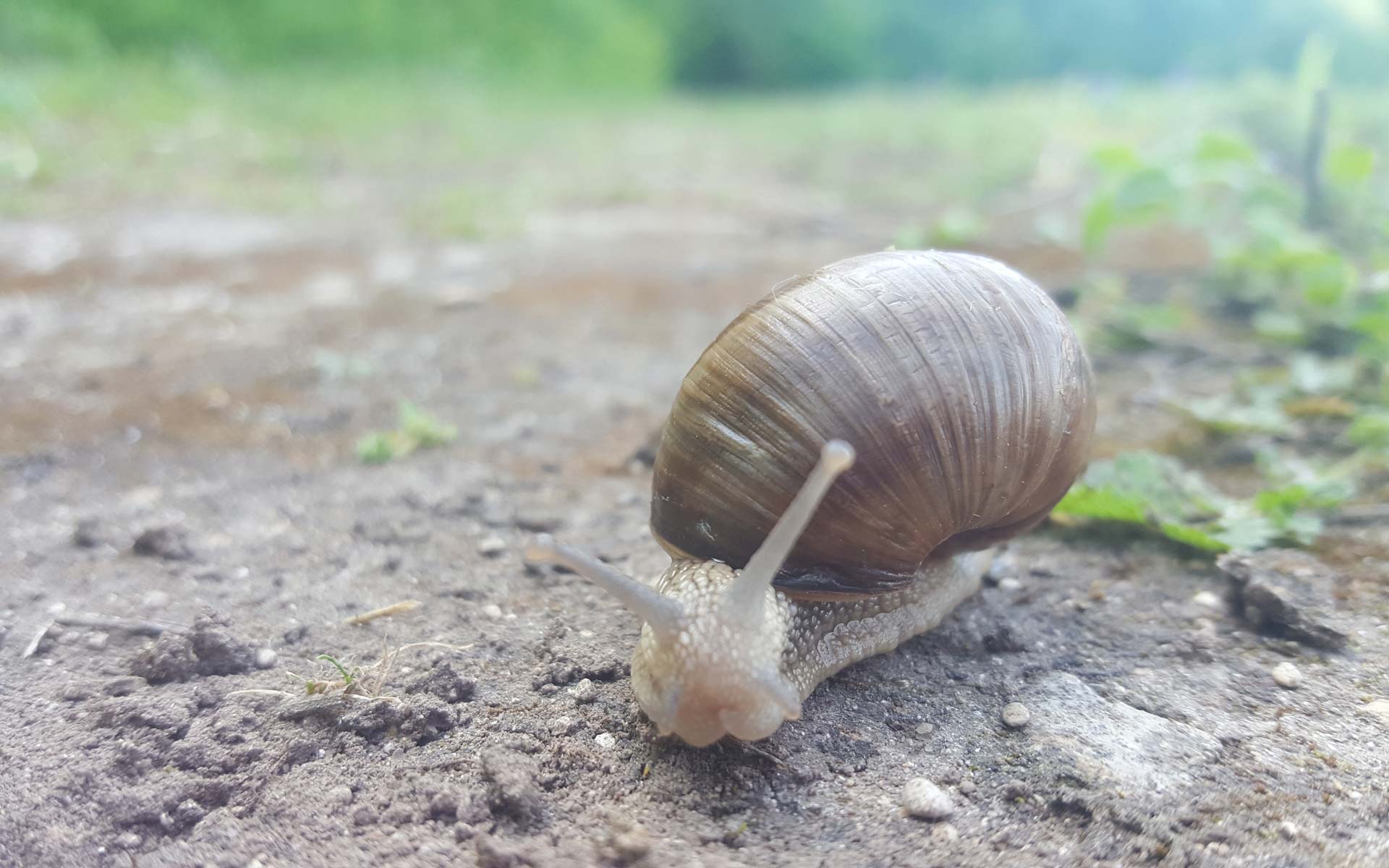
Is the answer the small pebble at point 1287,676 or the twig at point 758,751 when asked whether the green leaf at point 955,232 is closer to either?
the small pebble at point 1287,676

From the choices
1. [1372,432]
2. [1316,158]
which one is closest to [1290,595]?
[1372,432]

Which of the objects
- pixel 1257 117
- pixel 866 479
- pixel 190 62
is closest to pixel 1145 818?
pixel 866 479

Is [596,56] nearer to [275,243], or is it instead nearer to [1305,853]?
[275,243]

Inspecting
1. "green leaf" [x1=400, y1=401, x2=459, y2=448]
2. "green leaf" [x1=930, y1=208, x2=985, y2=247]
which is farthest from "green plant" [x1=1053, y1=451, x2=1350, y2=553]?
"green leaf" [x1=930, y1=208, x2=985, y2=247]

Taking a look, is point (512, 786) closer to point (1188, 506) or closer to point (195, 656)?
point (195, 656)

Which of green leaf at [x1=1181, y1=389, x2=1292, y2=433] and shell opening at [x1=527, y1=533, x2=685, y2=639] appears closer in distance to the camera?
shell opening at [x1=527, y1=533, x2=685, y2=639]

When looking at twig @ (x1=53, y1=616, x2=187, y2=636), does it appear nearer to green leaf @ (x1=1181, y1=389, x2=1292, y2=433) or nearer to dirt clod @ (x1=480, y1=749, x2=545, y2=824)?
dirt clod @ (x1=480, y1=749, x2=545, y2=824)
